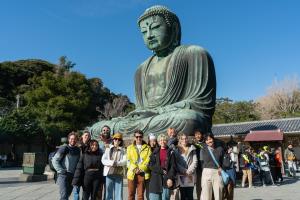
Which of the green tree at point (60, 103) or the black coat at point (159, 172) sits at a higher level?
the green tree at point (60, 103)

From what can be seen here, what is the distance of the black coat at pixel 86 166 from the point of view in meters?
5.50

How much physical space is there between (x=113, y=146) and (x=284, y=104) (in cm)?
3914

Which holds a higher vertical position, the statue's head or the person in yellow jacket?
the statue's head

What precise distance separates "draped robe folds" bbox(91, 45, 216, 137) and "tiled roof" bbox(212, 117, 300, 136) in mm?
11048

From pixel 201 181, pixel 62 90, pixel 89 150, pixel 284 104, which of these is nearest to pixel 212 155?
pixel 201 181

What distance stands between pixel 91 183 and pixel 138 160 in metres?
0.80

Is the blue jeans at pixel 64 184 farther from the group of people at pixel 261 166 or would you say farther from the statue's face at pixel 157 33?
the statue's face at pixel 157 33

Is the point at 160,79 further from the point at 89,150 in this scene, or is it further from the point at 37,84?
the point at 37,84

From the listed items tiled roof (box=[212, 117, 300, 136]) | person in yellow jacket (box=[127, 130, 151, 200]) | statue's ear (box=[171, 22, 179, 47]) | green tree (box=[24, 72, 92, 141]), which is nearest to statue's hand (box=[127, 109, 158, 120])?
statue's ear (box=[171, 22, 179, 47])

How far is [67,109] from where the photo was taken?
26.1m

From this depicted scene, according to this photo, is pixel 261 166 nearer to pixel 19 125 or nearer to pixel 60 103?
pixel 19 125

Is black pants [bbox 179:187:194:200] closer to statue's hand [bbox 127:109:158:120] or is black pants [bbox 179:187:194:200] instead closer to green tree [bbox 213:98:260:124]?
statue's hand [bbox 127:109:158:120]

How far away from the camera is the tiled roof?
22691mm

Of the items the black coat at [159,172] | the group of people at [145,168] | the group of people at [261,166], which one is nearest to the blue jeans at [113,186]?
the group of people at [145,168]
